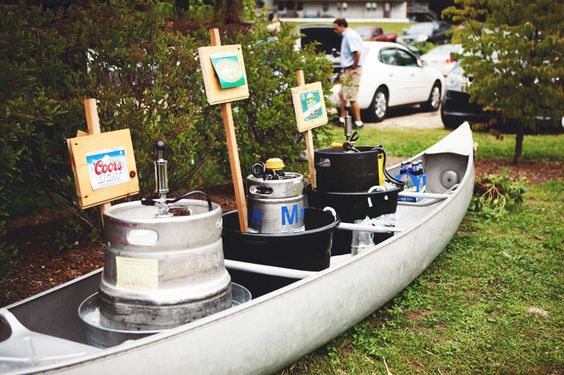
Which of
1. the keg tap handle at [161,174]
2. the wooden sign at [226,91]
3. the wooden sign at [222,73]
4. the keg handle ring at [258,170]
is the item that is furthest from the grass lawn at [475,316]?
the wooden sign at [222,73]

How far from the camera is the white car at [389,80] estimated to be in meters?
13.4

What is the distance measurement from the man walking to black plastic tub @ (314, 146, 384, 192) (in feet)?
22.4

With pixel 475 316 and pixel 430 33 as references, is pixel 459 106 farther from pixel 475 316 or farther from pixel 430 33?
pixel 430 33

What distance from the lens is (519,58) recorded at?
8.89 metres

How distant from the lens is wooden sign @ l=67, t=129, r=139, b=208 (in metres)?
3.36

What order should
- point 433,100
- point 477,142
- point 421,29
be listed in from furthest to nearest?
1. point 421,29
2. point 433,100
3. point 477,142

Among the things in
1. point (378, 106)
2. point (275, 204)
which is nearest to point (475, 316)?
point (275, 204)

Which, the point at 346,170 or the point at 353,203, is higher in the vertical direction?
the point at 346,170

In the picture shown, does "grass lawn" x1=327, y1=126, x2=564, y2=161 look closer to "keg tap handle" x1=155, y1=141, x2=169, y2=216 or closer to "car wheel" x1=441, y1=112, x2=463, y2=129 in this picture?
"car wheel" x1=441, y1=112, x2=463, y2=129

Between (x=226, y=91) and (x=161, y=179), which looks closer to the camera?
(x=161, y=179)

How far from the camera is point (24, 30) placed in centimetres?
469

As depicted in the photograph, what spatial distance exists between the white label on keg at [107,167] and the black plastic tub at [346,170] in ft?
5.39

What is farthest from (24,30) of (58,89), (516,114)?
(516,114)

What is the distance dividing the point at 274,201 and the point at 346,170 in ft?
2.92
